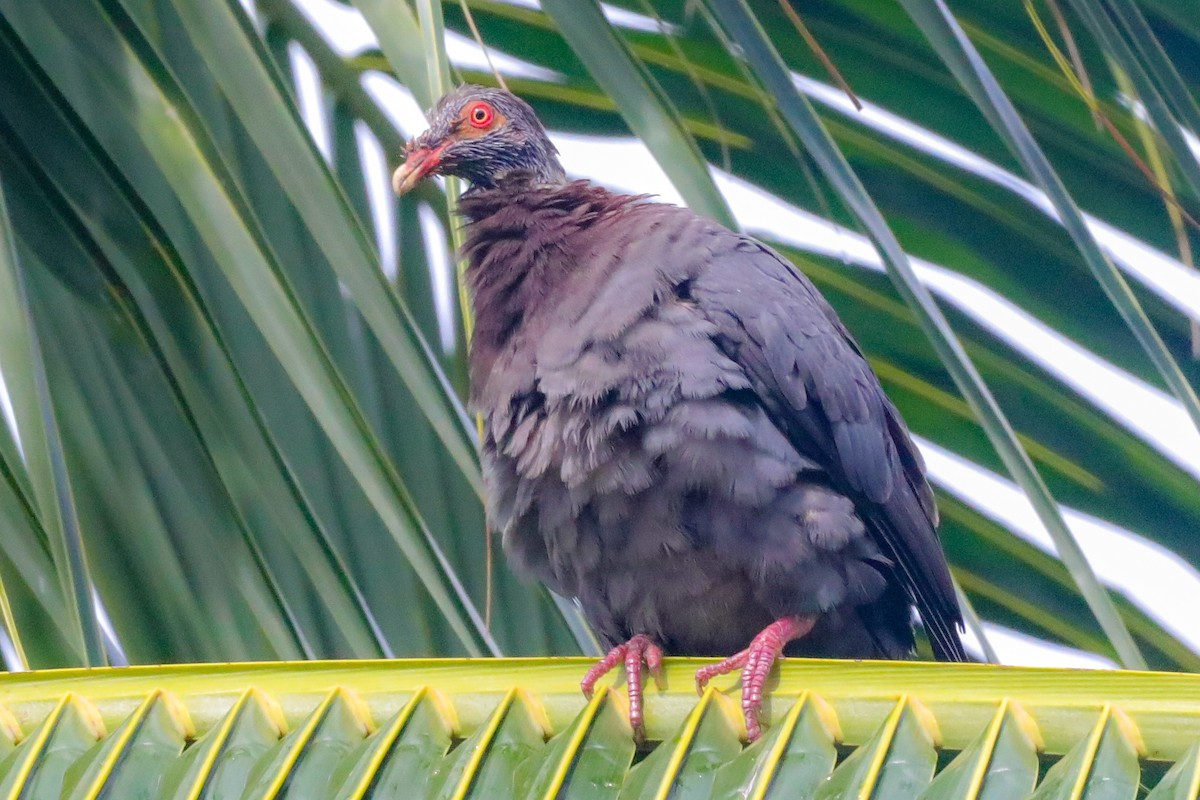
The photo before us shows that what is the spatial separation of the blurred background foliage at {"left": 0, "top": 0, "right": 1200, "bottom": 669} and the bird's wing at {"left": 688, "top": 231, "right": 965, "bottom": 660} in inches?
9.1

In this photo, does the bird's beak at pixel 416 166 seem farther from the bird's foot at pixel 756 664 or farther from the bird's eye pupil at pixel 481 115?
the bird's foot at pixel 756 664

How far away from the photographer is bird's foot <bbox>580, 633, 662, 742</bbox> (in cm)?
162

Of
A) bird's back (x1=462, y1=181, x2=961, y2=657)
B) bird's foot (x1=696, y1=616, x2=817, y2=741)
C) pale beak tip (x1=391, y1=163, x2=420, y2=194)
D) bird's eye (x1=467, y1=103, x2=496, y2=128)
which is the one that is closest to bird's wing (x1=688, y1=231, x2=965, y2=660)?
bird's back (x1=462, y1=181, x2=961, y2=657)

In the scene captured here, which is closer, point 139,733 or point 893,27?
point 139,733

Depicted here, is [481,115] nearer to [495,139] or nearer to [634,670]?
[495,139]

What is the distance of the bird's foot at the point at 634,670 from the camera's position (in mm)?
1618

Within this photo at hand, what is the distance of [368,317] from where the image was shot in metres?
1.64

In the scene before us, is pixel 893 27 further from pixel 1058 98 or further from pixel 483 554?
pixel 483 554

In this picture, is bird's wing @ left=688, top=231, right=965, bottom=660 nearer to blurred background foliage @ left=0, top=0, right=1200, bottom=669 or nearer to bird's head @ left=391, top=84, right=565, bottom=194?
blurred background foliage @ left=0, top=0, right=1200, bottom=669

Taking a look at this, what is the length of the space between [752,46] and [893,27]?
1310 mm

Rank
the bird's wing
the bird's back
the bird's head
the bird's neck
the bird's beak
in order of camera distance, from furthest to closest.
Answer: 1. the bird's head
2. the bird's beak
3. the bird's neck
4. the bird's wing
5. the bird's back

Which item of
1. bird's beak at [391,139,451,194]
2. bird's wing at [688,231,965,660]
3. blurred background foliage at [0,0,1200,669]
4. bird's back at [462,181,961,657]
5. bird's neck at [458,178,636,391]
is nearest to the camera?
blurred background foliage at [0,0,1200,669]

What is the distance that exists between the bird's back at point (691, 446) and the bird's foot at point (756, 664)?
48 mm

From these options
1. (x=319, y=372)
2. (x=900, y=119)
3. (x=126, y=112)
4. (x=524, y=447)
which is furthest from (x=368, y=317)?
(x=900, y=119)
